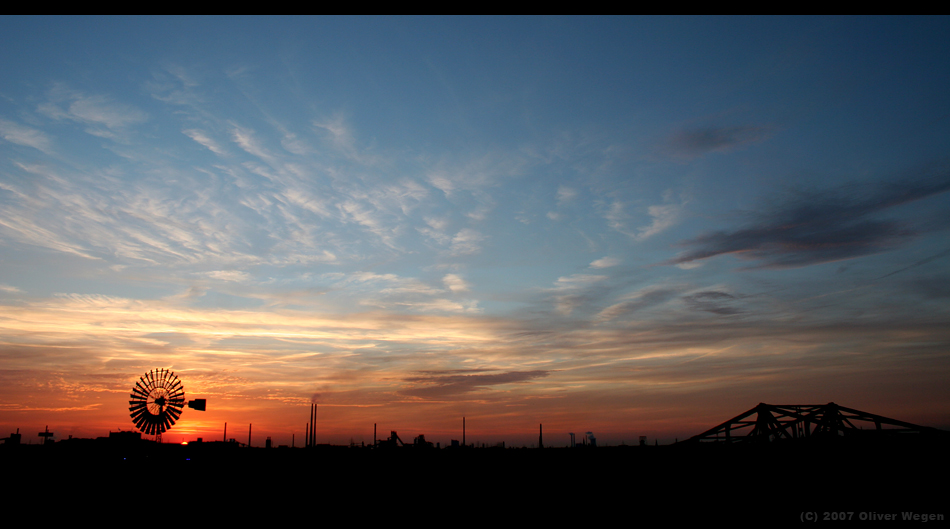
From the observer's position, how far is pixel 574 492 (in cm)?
4406

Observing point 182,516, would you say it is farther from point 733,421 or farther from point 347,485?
point 733,421

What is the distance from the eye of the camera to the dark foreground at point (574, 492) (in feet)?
110

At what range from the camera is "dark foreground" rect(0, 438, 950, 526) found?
1321 inches

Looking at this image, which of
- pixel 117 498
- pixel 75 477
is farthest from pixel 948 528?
pixel 75 477

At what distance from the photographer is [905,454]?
38.2 m

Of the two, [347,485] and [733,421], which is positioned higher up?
[733,421]

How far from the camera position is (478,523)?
3206cm

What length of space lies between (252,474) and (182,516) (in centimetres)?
2974
